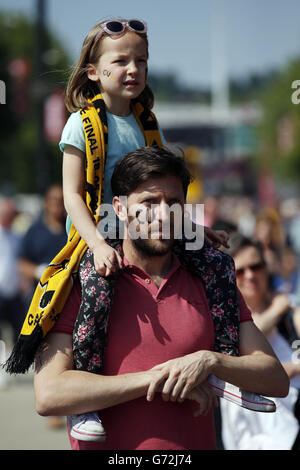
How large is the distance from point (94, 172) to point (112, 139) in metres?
0.19

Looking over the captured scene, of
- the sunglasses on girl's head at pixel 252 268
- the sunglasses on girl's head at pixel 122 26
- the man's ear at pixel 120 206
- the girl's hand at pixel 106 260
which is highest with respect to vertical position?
the sunglasses on girl's head at pixel 122 26

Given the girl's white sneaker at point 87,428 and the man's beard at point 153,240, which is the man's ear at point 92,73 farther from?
the girl's white sneaker at point 87,428

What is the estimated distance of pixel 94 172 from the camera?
3.31 metres

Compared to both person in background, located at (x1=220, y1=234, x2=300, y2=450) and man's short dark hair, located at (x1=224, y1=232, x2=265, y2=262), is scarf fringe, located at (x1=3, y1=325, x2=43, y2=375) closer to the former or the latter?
person in background, located at (x1=220, y1=234, x2=300, y2=450)

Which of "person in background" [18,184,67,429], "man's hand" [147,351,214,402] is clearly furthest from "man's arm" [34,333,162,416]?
"person in background" [18,184,67,429]

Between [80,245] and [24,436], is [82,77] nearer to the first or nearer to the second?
[80,245]

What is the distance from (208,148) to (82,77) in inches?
3322

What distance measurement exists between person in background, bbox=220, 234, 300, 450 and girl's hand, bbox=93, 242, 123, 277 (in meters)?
1.64

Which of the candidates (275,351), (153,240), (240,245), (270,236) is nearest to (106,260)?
(153,240)

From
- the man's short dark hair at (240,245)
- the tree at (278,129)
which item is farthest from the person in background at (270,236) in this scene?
the tree at (278,129)

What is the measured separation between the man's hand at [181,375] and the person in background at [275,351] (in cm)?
145

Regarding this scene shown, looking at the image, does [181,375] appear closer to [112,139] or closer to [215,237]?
[215,237]

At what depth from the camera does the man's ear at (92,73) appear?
3.48 metres
